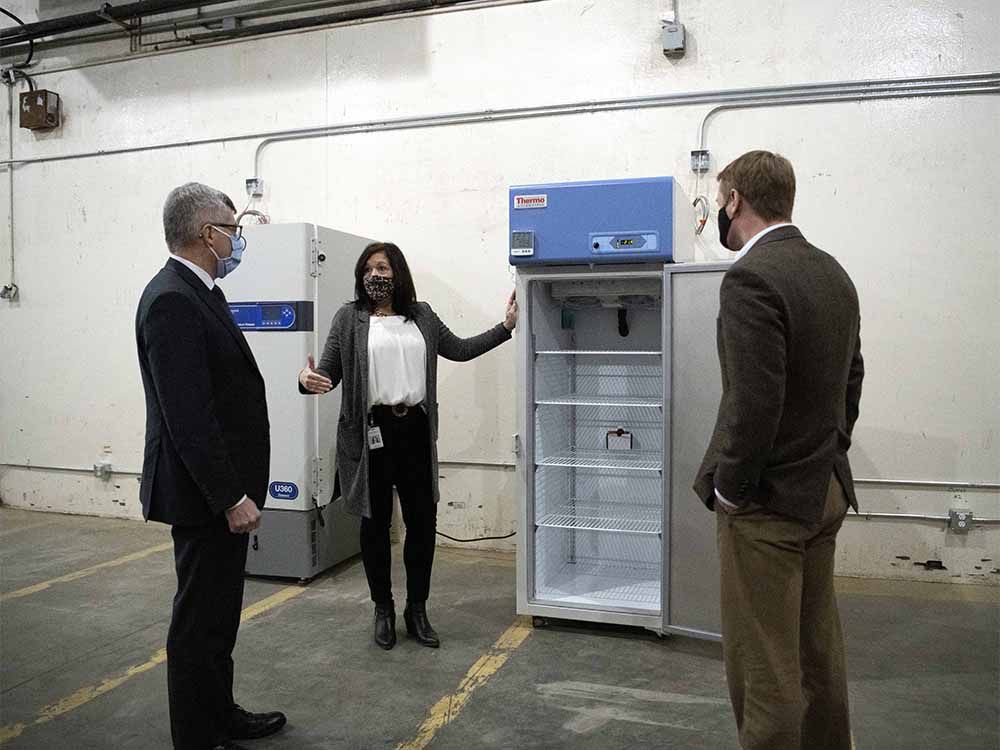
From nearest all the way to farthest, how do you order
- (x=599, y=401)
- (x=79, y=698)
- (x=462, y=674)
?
(x=79, y=698) → (x=462, y=674) → (x=599, y=401)

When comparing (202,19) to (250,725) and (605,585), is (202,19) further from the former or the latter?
(250,725)

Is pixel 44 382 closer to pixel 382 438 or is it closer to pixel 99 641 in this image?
pixel 99 641

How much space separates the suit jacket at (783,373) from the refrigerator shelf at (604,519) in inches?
72.8

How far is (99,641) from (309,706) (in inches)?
52.3

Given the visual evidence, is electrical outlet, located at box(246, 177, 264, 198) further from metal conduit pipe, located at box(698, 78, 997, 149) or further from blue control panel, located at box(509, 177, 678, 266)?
metal conduit pipe, located at box(698, 78, 997, 149)

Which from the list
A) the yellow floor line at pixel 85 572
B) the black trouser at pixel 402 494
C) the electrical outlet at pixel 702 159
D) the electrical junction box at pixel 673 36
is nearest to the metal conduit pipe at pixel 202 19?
the electrical junction box at pixel 673 36

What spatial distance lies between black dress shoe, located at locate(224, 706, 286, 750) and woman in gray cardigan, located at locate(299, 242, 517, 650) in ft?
2.45

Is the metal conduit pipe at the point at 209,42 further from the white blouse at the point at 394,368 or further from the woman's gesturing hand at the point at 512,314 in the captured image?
the white blouse at the point at 394,368

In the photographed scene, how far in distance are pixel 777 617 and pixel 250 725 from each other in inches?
72.1

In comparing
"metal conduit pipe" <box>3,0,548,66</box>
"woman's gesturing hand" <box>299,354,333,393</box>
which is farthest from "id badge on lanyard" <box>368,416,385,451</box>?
"metal conduit pipe" <box>3,0,548,66</box>

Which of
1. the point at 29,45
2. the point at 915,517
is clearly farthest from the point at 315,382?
the point at 29,45

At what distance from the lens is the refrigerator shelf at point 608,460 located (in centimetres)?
366

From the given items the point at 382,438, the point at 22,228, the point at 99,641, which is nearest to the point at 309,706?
the point at 382,438

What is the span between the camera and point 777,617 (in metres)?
1.90
